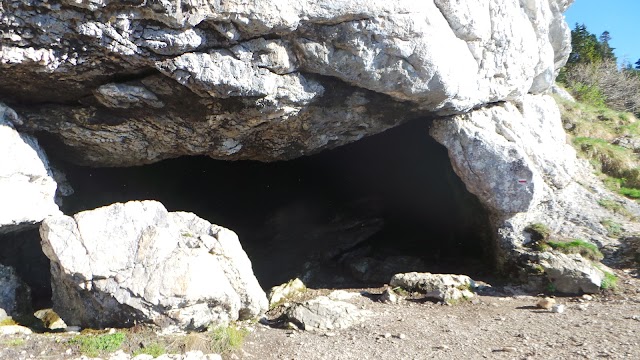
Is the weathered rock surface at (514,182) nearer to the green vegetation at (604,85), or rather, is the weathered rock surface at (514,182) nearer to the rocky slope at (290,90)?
the rocky slope at (290,90)

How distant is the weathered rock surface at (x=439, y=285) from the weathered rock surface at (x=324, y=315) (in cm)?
167

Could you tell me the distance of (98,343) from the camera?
22.1ft

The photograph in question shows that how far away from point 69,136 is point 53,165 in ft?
3.60

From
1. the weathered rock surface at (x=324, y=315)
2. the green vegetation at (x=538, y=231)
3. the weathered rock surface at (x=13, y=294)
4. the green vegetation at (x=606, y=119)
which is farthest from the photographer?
the green vegetation at (x=606, y=119)

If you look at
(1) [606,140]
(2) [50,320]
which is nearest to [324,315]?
(2) [50,320]

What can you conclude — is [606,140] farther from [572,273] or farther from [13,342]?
[13,342]

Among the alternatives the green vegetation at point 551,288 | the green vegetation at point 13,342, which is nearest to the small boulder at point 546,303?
the green vegetation at point 551,288

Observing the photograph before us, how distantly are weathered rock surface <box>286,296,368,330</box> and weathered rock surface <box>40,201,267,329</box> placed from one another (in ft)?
2.97

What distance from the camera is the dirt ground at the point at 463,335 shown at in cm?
681

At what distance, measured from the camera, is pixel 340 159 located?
1681 cm

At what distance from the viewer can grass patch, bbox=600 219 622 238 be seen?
1073 centimetres

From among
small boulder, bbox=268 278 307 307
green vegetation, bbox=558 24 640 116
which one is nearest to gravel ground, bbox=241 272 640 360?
small boulder, bbox=268 278 307 307

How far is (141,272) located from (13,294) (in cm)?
369

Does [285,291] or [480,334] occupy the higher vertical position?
[285,291]
